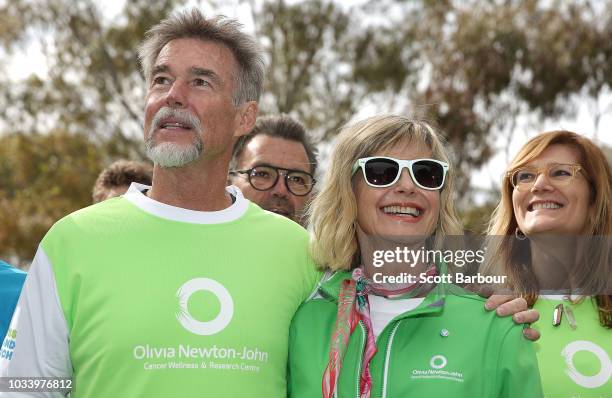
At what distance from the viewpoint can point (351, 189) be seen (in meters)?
3.30

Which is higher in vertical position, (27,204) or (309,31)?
(309,31)

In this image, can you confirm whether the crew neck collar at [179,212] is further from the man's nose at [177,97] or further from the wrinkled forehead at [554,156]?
the wrinkled forehead at [554,156]

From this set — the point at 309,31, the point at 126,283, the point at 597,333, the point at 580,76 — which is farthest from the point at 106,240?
the point at 580,76

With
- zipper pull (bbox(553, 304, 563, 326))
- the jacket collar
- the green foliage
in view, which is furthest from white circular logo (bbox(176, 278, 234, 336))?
the green foliage

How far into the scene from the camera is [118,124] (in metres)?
19.6

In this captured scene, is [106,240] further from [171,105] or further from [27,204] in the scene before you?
[27,204]

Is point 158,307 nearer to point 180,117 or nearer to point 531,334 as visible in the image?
point 180,117

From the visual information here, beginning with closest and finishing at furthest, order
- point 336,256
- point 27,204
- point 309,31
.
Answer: point 336,256
point 309,31
point 27,204

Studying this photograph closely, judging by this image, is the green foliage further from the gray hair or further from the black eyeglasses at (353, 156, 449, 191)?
the black eyeglasses at (353, 156, 449, 191)

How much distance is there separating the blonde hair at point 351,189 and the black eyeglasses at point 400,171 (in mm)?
58

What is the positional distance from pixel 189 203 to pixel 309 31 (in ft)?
54.8

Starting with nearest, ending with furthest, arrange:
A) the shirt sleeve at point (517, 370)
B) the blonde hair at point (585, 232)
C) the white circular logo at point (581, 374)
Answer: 1. the shirt sleeve at point (517, 370)
2. the white circular logo at point (581, 374)
3. the blonde hair at point (585, 232)

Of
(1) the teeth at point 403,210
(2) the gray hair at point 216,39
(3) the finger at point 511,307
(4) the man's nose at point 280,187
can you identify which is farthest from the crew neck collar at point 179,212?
(4) the man's nose at point 280,187

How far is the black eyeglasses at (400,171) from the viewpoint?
3145 mm
